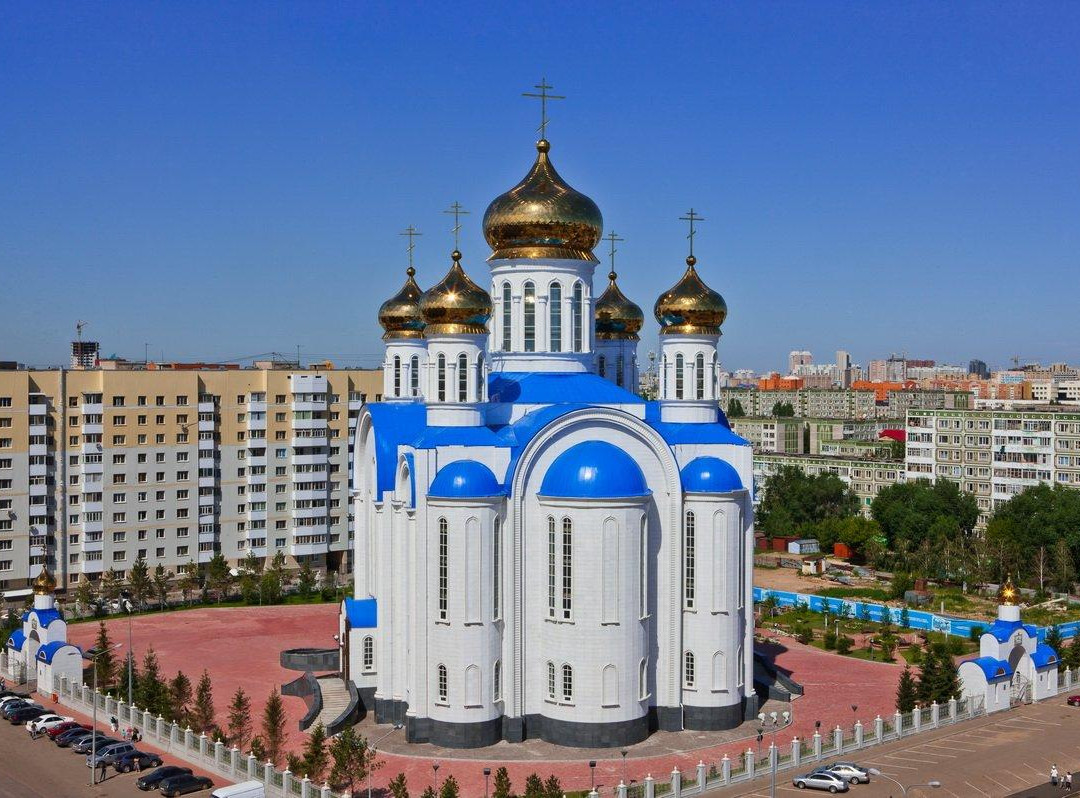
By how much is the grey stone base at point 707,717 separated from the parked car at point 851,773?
391 cm

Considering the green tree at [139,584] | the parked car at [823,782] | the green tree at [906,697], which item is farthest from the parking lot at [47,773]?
the green tree at [139,584]

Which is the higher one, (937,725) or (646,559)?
(646,559)

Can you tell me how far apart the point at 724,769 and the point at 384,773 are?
24.1 feet

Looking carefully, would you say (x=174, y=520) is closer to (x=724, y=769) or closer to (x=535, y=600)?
(x=535, y=600)

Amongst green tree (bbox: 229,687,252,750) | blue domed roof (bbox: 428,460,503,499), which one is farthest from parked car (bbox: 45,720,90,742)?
blue domed roof (bbox: 428,460,503,499)

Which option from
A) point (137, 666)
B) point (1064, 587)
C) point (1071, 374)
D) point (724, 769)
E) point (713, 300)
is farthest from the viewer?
point (1071, 374)

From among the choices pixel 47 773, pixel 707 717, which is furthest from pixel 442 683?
pixel 47 773

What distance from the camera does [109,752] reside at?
87.2ft

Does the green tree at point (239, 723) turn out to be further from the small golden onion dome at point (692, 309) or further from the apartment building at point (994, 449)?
the apartment building at point (994, 449)

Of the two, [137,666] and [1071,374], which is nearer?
[137,666]

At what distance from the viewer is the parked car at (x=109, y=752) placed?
86.1ft

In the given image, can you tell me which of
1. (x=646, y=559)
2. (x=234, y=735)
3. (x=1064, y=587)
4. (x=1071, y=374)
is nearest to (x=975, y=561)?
(x=1064, y=587)

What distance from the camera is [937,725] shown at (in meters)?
29.5

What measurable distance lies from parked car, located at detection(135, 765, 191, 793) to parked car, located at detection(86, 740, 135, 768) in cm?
133
